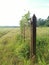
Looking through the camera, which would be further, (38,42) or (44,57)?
(38,42)

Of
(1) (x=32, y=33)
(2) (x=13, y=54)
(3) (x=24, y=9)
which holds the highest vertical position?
(3) (x=24, y=9)

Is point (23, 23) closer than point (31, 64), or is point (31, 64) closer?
point (31, 64)

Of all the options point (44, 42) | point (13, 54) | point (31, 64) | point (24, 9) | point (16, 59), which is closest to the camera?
point (31, 64)

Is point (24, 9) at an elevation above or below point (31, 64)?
above

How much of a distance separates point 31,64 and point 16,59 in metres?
1.39

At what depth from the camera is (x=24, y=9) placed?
41.6 ft

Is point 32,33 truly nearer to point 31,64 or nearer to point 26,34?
point 31,64

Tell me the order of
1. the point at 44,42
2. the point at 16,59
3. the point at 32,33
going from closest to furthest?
the point at 32,33 → the point at 16,59 → the point at 44,42

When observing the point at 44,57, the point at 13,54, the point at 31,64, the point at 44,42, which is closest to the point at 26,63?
the point at 31,64

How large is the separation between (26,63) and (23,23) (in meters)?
6.70

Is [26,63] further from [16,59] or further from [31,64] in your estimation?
[16,59]

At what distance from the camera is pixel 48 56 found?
23.9 ft

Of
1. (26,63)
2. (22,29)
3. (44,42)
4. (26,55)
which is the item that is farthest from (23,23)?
(26,63)

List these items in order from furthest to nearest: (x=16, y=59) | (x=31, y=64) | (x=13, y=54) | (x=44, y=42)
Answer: (x=44, y=42) < (x=13, y=54) < (x=16, y=59) < (x=31, y=64)
